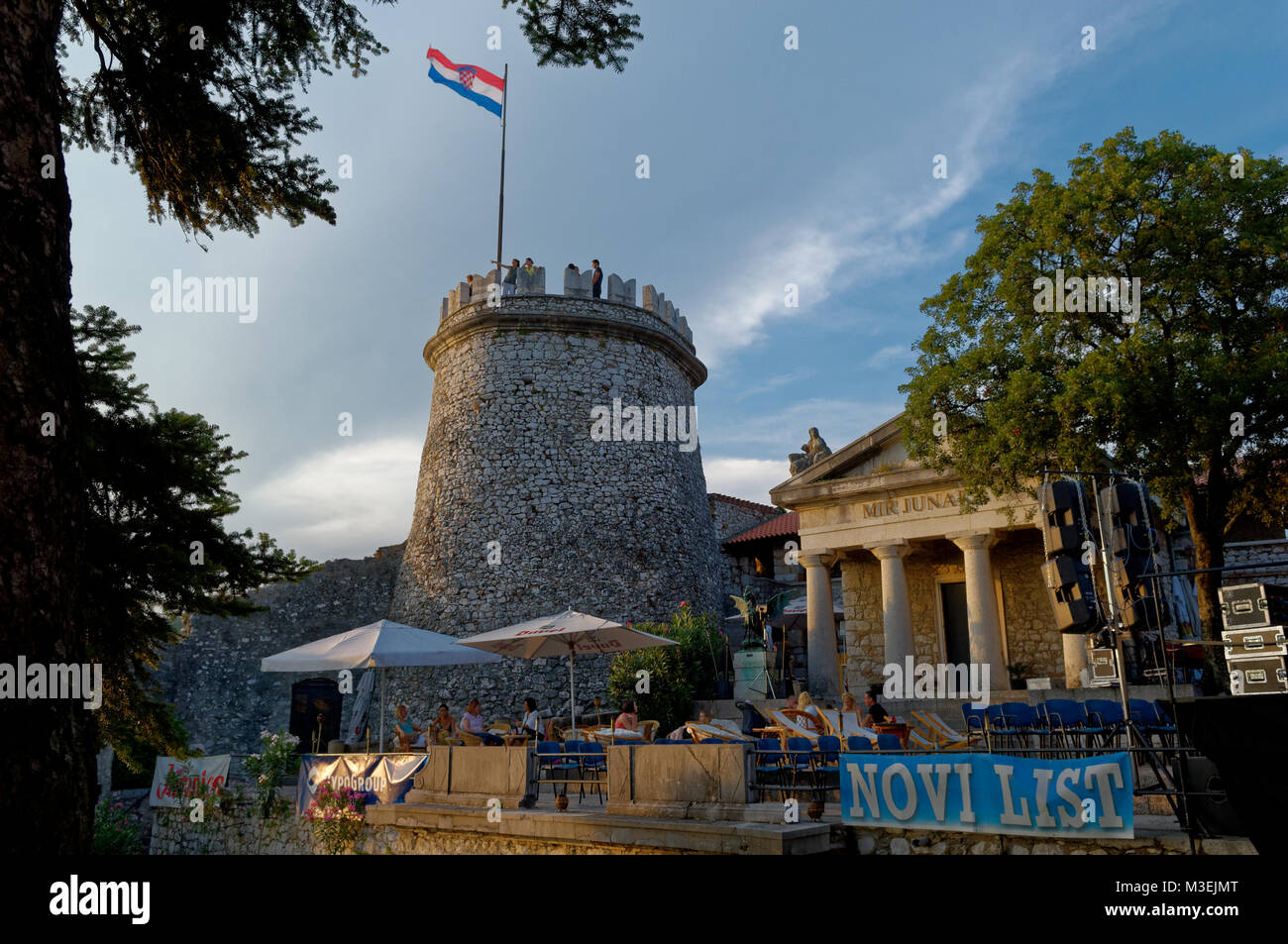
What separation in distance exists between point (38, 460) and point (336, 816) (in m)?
8.56

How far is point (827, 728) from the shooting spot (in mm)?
11258

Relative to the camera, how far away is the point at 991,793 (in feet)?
22.1

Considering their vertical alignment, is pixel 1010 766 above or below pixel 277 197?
below

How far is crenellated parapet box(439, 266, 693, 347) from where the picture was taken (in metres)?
24.9

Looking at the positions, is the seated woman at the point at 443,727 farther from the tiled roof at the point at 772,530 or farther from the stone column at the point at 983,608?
the tiled roof at the point at 772,530

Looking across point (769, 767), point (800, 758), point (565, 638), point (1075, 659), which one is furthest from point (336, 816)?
point (1075, 659)

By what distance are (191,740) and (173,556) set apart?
17.1 meters

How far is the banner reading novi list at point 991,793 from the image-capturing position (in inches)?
245

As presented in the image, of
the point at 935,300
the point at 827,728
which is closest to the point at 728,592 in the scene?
the point at 935,300

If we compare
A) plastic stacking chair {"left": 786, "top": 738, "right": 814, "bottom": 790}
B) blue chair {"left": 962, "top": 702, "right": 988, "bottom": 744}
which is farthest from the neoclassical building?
plastic stacking chair {"left": 786, "top": 738, "right": 814, "bottom": 790}

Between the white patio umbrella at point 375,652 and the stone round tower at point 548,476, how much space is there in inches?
322

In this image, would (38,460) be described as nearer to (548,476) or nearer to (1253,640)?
(1253,640)

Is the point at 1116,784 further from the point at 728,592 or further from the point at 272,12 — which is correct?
the point at 728,592

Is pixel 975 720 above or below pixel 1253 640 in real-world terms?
below
